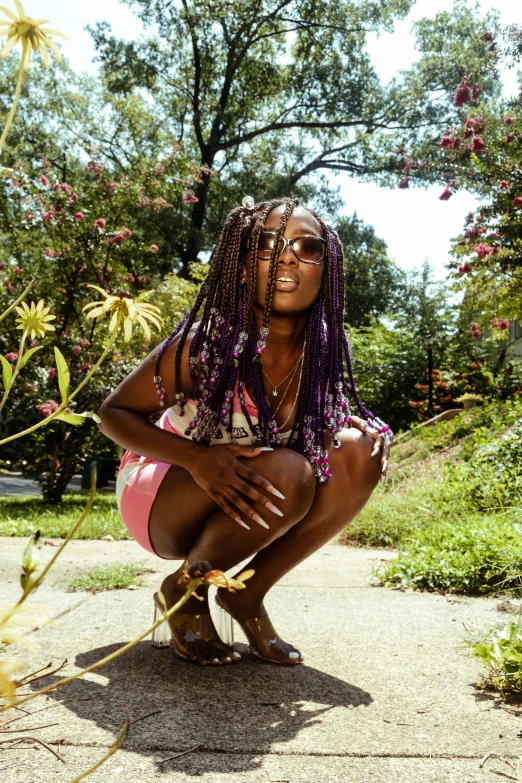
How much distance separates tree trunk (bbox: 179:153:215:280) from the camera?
17.2 meters

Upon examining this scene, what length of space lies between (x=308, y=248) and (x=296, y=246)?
37 millimetres

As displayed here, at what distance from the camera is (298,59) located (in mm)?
18859

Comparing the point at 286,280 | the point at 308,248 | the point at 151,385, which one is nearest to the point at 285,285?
the point at 286,280

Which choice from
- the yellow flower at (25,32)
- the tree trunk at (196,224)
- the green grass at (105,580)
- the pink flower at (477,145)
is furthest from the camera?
the tree trunk at (196,224)

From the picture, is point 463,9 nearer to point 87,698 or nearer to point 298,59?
point 298,59

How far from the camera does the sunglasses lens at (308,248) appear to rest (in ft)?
6.71

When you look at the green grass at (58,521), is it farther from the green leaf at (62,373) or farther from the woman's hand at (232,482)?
the green leaf at (62,373)

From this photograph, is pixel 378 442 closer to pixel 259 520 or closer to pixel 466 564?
pixel 259 520

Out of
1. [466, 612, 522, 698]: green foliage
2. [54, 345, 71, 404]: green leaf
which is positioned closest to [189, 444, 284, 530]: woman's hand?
[466, 612, 522, 698]: green foliage

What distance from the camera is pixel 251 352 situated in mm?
2070

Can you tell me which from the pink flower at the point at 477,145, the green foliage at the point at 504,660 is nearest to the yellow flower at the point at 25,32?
the green foliage at the point at 504,660

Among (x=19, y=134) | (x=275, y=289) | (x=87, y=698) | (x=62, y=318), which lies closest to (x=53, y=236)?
(x=62, y=318)

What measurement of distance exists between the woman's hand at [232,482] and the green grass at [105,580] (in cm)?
120

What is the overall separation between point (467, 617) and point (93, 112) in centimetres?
2185
